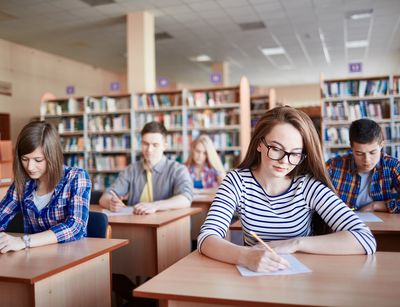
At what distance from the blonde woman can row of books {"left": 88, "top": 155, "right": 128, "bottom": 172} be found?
2771 mm

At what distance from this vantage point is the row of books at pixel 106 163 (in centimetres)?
745

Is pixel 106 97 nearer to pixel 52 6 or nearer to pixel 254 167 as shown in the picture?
pixel 52 6

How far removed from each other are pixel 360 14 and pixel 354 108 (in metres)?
2.49

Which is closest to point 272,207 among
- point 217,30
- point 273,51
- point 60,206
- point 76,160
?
point 60,206

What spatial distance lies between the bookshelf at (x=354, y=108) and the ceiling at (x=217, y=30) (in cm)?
164

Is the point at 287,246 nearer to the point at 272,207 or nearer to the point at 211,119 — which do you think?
the point at 272,207

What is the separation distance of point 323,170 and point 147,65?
599cm

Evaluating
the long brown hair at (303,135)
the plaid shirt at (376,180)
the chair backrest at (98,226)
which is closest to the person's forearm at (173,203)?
the chair backrest at (98,226)

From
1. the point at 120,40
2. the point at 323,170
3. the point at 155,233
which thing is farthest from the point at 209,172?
the point at 120,40

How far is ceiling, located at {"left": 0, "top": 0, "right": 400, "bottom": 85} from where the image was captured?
696cm

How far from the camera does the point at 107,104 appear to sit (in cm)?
743

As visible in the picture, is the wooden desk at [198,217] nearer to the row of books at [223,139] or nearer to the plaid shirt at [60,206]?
the plaid shirt at [60,206]

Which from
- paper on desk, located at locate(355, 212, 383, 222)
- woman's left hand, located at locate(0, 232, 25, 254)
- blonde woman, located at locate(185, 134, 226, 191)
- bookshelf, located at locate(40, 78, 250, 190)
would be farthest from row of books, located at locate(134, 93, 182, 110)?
woman's left hand, located at locate(0, 232, 25, 254)

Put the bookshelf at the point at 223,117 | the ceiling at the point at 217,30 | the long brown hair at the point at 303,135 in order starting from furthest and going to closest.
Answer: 1. the ceiling at the point at 217,30
2. the bookshelf at the point at 223,117
3. the long brown hair at the point at 303,135
